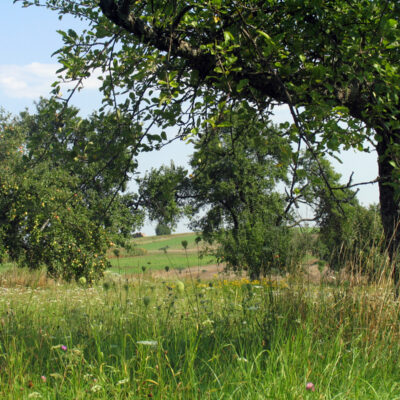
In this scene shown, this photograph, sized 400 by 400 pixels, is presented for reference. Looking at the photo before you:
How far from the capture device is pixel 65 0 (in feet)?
17.2

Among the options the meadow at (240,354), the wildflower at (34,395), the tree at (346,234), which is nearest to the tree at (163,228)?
the meadow at (240,354)

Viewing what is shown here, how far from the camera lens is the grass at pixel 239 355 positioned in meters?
3.13

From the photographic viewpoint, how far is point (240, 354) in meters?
3.84

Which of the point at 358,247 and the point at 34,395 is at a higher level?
the point at 358,247

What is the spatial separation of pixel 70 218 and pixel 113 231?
9.74 ft

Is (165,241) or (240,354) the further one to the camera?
(165,241)

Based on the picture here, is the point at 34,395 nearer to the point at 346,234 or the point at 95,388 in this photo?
the point at 95,388

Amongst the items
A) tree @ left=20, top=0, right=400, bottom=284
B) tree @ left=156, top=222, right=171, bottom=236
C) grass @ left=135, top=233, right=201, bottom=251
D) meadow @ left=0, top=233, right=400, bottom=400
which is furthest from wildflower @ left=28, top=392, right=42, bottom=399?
grass @ left=135, top=233, right=201, bottom=251

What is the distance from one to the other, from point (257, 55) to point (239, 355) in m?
2.98

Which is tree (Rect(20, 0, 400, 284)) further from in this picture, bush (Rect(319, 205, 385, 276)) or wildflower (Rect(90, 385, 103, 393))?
wildflower (Rect(90, 385, 103, 393))

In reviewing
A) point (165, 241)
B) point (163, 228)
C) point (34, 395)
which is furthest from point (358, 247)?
point (165, 241)

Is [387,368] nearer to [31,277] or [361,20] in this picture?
[361,20]

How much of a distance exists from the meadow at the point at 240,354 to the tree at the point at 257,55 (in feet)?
3.30

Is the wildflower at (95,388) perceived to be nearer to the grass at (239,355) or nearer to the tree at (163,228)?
the grass at (239,355)
